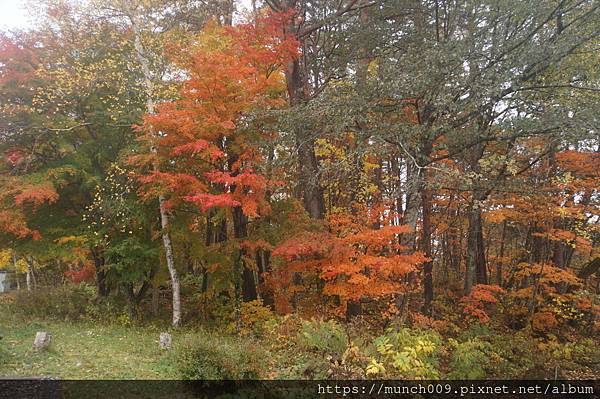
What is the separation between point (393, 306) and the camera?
11.5 m

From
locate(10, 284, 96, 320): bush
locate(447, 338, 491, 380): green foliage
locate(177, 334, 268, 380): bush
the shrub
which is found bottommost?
locate(447, 338, 491, 380): green foliage

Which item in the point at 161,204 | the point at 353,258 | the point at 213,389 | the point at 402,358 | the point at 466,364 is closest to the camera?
the point at 213,389

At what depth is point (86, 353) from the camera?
29.1 ft

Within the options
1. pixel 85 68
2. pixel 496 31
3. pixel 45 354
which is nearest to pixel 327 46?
pixel 496 31

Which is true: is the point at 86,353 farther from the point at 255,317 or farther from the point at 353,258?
the point at 353,258

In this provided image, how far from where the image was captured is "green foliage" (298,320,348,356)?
8.59 metres

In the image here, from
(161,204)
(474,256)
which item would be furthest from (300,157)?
(474,256)

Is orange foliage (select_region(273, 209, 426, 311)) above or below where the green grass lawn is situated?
above

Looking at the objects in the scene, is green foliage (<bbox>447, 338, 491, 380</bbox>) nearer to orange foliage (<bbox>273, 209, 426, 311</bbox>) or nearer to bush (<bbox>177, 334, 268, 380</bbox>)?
orange foliage (<bbox>273, 209, 426, 311</bbox>)

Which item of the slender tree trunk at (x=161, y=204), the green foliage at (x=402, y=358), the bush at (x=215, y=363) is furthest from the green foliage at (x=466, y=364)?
the slender tree trunk at (x=161, y=204)

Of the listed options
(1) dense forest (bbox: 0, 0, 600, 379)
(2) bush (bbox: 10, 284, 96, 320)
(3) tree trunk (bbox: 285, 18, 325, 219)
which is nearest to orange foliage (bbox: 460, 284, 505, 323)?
(1) dense forest (bbox: 0, 0, 600, 379)

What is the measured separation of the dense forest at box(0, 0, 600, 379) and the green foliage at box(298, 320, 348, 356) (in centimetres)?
6

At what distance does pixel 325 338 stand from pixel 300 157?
5.59 metres

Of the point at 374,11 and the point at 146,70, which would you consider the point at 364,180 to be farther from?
the point at 146,70
